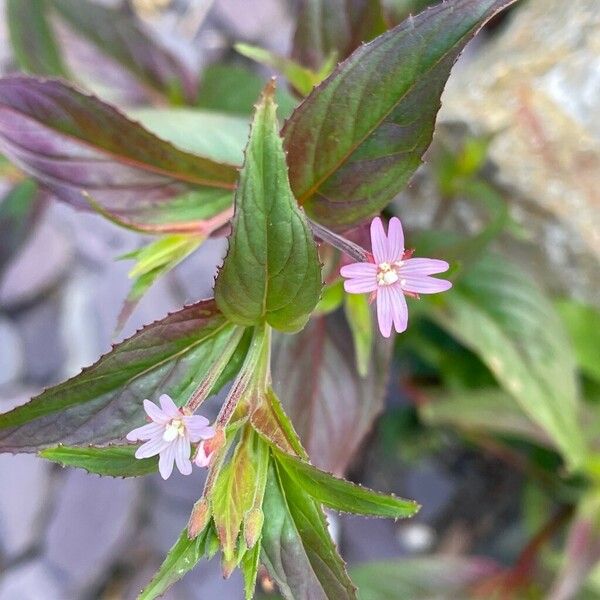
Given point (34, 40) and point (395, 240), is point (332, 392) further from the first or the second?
point (34, 40)

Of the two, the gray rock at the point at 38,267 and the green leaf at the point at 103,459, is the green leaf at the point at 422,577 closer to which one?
the green leaf at the point at 103,459

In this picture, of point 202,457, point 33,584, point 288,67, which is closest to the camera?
point 202,457

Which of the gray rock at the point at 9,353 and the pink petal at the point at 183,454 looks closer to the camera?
the pink petal at the point at 183,454

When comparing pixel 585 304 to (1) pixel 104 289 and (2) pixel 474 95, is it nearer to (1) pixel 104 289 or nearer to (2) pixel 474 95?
(2) pixel 474 95

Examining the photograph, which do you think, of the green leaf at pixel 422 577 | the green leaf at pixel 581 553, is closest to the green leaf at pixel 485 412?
the green leaf at pixel 581 553

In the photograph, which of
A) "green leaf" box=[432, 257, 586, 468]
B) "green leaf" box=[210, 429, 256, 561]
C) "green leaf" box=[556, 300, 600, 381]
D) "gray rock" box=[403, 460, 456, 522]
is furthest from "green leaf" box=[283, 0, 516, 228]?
"gray rock" box=[403, 460, 456, 522]

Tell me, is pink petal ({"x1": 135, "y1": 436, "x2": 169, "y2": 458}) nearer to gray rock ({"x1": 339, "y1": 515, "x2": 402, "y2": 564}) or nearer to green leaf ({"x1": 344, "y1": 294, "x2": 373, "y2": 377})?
green leaf ({"x1": 344, "y1": 294, "x2": 373, "y2": 377})

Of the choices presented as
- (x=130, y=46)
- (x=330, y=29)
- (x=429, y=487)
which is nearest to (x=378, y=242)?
(x=330, y=29)
